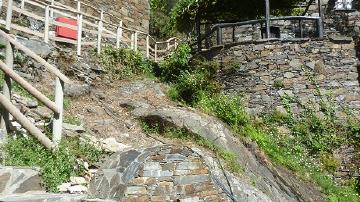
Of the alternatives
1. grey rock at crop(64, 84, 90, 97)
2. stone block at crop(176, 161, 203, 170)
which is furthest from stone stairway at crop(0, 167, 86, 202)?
grey rock at crop(64, 84, 90, 97)

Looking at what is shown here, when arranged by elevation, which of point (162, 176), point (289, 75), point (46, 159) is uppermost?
point (289, 75)

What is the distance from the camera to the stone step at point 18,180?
168 inches

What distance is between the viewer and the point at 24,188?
4.37 m

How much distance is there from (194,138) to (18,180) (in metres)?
4.29

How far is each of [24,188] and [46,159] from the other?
25.8 inches

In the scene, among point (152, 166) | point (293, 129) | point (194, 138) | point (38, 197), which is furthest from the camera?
point (293, 129)

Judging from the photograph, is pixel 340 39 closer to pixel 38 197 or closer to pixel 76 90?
pixel 76 90

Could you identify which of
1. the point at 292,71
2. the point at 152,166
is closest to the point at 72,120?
the point at 152,166

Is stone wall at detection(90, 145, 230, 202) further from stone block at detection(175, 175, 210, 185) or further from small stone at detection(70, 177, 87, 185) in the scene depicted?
small stone at detection(70, 177, 87, 185)

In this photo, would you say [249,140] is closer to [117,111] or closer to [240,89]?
[240,89]

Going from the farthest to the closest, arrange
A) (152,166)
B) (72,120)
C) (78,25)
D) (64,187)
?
(78,25) → (72,120) → (152,166) → (64,187)

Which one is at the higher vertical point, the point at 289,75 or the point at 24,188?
the point at 289,75

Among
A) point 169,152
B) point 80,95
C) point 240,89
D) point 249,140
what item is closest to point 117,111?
point 80,95

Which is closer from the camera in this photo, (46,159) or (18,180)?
(18,180)
